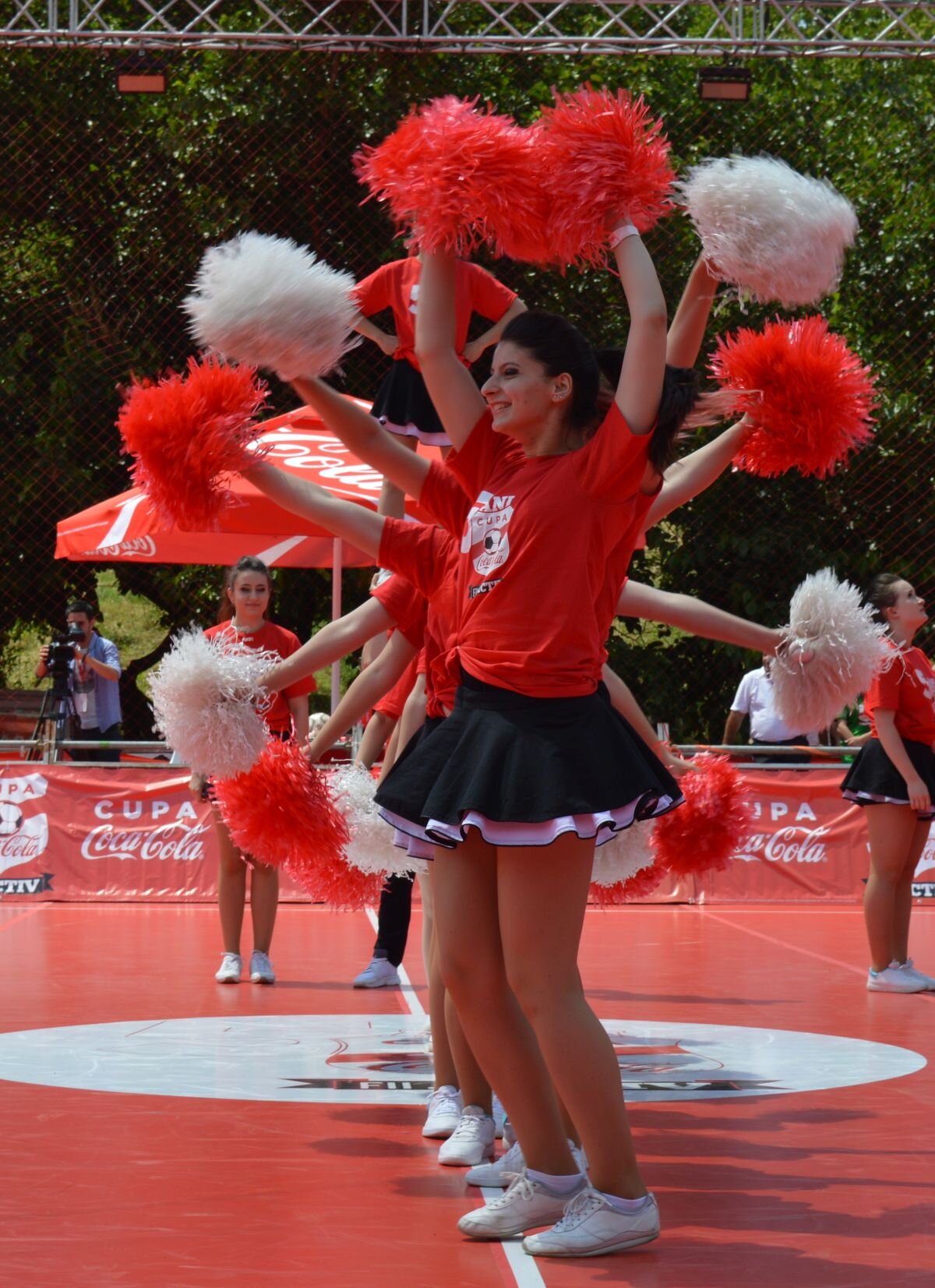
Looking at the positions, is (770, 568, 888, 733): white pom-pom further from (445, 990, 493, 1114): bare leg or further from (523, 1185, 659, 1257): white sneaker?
(523, 1185, 659, 1257): white sneaker

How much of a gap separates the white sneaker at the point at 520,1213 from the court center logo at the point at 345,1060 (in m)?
1.37

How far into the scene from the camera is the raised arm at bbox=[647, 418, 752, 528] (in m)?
3.49

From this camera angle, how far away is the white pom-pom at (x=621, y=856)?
393 centimetres

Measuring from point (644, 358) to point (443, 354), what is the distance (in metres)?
0.42

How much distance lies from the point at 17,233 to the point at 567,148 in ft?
40.7

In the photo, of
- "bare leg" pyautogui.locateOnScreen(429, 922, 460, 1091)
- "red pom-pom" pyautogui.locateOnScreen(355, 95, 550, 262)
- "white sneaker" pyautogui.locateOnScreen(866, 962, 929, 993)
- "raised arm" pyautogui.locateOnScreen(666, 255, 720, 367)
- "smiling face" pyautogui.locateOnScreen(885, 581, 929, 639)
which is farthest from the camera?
"white sneaker" pyautogui.locateOnScreen(866, 962, 929, 993)

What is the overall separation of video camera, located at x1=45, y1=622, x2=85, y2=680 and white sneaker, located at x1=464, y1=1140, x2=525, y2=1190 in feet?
26.4

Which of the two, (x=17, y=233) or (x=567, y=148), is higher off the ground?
(x=17, y=233)

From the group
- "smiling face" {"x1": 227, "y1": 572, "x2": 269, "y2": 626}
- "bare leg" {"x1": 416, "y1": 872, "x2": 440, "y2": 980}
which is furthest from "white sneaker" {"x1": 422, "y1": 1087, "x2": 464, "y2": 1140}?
"smiling face" {"x1": 227, "y1": 572, "x2": 269, "y2": 626}

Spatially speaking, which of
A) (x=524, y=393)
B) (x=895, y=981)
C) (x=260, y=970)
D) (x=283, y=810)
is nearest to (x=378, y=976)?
(x=260, y=970)

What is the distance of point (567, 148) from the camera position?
3.07 metres

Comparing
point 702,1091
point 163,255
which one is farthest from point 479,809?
point 163,255

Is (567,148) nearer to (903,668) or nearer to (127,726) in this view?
(903,668)

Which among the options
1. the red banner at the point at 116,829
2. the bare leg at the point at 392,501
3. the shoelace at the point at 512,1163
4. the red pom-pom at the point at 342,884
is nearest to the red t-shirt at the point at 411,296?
the bare leg at the point at 392,501
